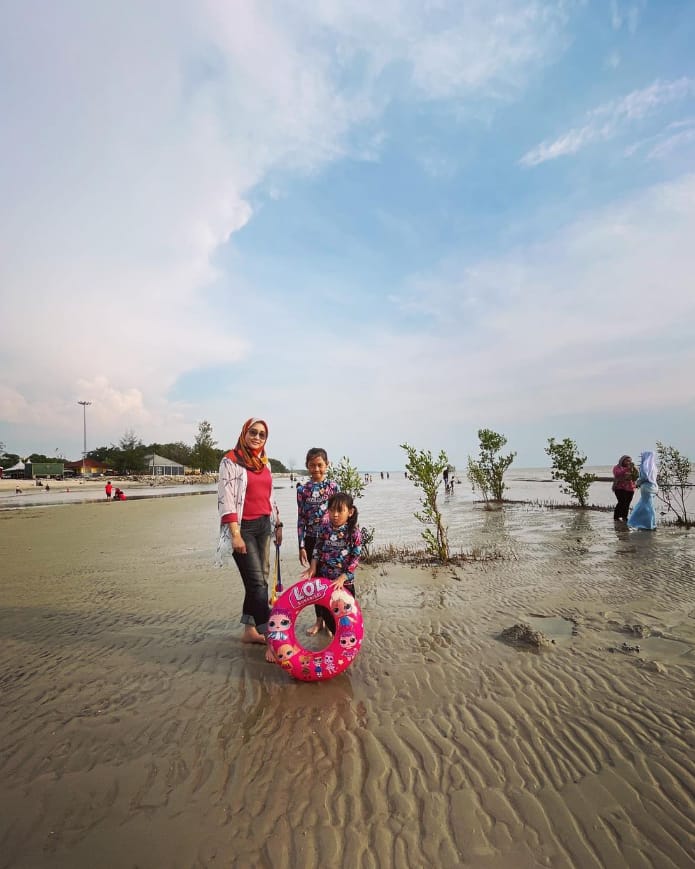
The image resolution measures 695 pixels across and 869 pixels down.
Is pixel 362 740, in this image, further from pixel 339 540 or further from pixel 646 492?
pixel 646 492

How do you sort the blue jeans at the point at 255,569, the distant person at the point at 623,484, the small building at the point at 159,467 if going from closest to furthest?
the blue jeans at the point at 255,569, the distant person at the point at 623,484, the small building at the point at 159,467

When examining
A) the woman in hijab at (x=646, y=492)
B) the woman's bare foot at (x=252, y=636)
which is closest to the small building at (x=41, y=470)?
the woman's bare foot at (x=252, y=636)

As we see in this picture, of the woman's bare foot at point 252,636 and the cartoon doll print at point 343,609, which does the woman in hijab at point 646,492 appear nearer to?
the cartoon doll print at point 343,609

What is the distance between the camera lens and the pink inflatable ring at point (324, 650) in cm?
406

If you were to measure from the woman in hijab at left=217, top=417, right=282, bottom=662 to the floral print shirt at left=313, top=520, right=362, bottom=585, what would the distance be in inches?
27.3

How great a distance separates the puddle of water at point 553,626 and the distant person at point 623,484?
9504 millimetres

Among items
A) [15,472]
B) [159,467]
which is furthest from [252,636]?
[159,467]

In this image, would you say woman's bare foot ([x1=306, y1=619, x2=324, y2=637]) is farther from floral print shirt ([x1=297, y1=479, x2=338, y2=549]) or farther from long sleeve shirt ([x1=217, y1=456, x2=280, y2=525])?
long sleeve shirt ([x1=217, y1=456, x2=280, y2=525])

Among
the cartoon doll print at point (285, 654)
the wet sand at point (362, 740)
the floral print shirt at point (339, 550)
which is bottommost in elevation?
the wet sand at point (362, 740)

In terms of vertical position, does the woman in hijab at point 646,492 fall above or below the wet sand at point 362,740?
above

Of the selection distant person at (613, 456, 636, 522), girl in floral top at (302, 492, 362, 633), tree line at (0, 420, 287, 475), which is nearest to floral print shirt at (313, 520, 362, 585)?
girl in floral top at (302, 492, 362, 633)

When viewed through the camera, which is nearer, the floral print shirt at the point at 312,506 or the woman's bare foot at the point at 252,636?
the woman's bare foot at the point at 252,636

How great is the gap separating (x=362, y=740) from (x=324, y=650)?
0.94m

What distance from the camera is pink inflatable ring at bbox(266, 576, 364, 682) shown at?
13.3ft
